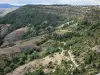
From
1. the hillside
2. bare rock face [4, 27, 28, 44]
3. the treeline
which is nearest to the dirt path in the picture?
the hillside

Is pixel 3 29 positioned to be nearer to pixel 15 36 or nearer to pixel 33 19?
pixel 33 19

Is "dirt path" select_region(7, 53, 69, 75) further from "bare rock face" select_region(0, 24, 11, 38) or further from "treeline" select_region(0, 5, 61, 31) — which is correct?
"bare rock face" select_region(0, 24, 11, 38)

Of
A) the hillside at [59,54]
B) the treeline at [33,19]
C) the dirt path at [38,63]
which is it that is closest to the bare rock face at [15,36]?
the hillside at [59,54]

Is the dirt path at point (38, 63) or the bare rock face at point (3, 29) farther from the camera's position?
the bare rock face at point (3, 29)

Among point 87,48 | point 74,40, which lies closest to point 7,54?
point 74,40

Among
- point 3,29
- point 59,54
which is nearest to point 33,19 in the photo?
point 3,29

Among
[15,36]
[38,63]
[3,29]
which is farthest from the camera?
[3,29]

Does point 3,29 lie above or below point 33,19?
below

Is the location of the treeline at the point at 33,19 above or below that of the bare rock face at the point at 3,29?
above

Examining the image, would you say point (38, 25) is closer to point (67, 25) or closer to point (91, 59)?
point (67, 25)

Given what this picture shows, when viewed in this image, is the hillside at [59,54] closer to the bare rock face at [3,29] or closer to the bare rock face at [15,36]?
the bare rock face at [15,36]

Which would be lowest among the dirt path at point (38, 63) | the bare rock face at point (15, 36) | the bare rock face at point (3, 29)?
the bare rock face at point (3, 29)

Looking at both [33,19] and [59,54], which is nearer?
[59,54]
